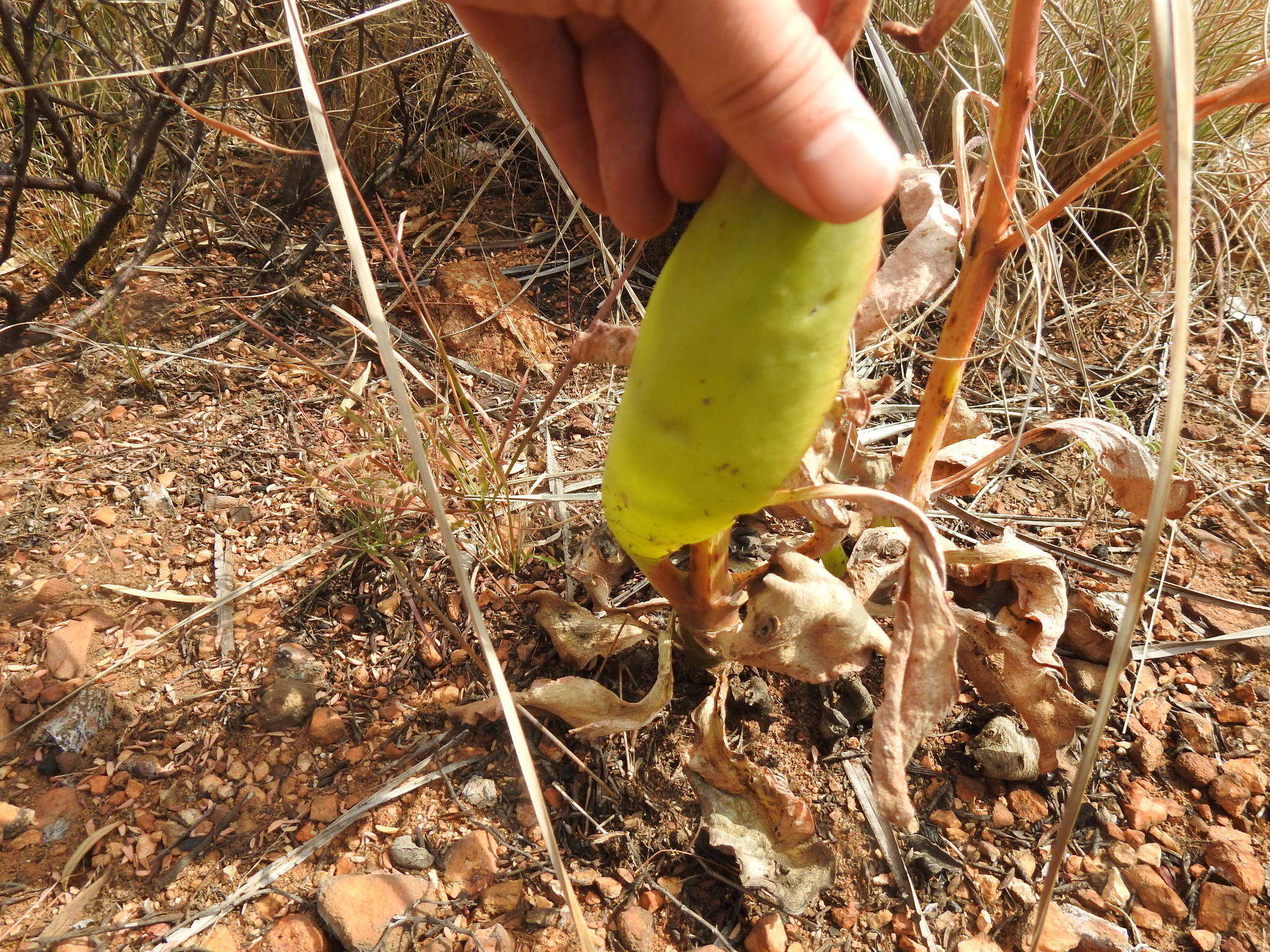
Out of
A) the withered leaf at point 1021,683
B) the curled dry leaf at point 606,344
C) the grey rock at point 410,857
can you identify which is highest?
the curled dry leaf at point 606,344

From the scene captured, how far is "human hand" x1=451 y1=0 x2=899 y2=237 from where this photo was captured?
23.5 inches

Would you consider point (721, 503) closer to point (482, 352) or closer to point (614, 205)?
point (614, 205)

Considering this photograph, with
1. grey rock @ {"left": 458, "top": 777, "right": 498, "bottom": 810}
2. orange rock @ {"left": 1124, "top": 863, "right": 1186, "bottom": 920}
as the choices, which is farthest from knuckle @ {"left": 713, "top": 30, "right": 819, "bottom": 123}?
orange rock @ {"left": 1124, "top": 863, "right": 1186, "bottom": 920}

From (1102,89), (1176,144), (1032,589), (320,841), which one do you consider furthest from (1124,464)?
(1102,89)

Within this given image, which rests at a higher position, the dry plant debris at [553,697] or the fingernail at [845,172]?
the fingernail at [845,172]

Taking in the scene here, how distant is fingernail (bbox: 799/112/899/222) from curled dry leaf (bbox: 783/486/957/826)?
0.90 ft

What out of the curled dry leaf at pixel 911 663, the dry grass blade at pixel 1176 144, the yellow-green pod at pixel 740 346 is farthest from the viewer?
the curled dry leaf at pixel 911 663

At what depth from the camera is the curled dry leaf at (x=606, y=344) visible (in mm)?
994

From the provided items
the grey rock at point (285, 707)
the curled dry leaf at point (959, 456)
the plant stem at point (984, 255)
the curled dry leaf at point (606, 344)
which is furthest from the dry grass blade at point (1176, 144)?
the grey rock at point (285, 707)

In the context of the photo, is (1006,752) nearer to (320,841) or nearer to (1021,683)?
(1021,683)

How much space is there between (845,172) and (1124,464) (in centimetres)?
71

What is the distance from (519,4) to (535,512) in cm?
81

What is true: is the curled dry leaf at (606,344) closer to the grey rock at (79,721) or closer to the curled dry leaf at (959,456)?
the curled dry leaf at (959,456)

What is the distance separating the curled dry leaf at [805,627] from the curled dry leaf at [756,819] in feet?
0.35
